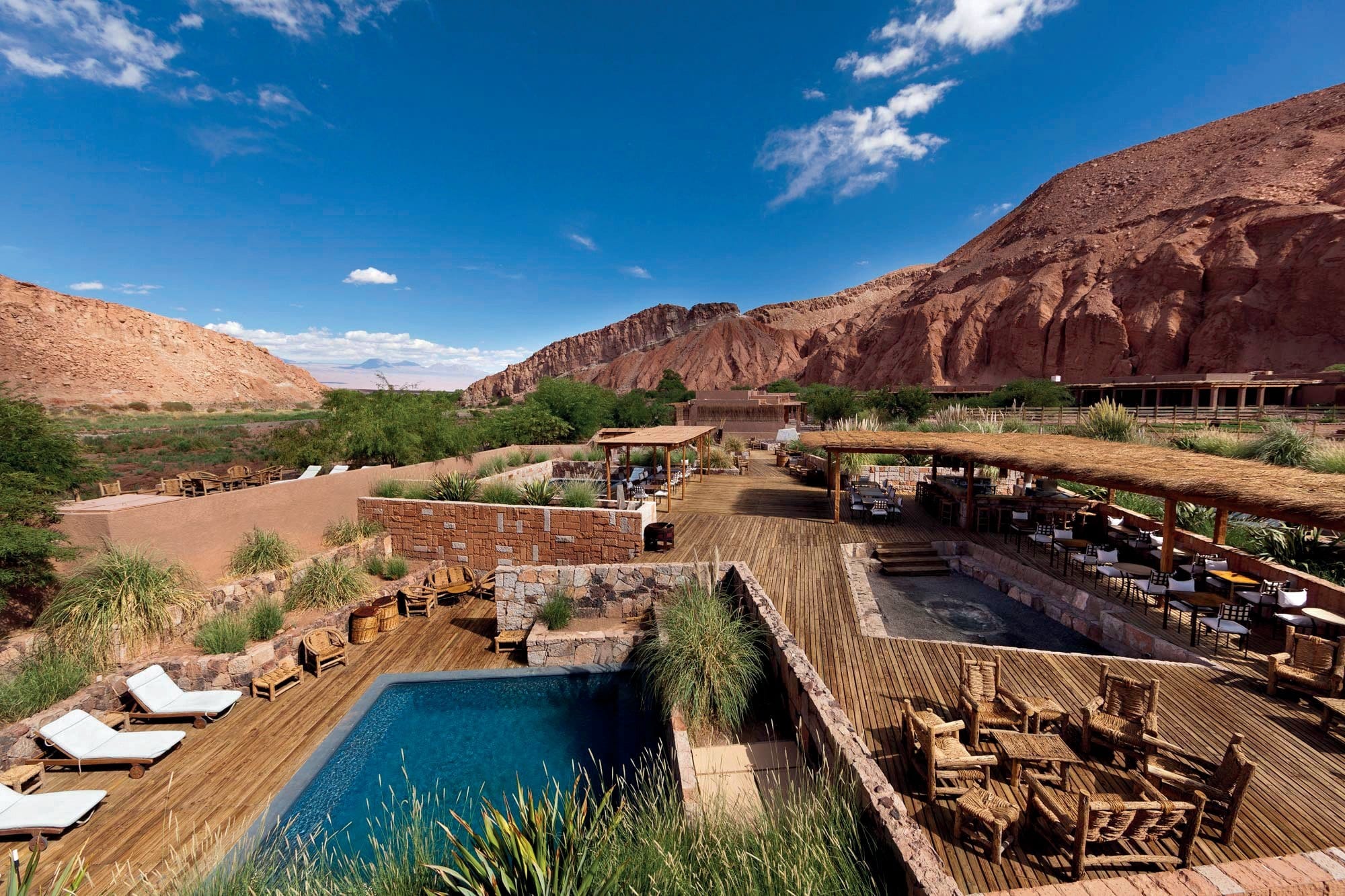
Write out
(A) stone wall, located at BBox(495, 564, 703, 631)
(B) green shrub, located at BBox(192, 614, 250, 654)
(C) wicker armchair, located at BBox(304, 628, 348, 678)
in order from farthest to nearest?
(A) stone wall, located at BBox(495, 564, 703, 631) → (C) wicker armchair, located at BBox(304, 628, 348, 678) → (B) green shrub, located at BBox(192, 614, 250, 654)

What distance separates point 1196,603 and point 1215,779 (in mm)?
4175

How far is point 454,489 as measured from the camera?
1176 cm

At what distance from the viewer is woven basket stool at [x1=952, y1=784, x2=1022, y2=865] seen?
3252 mm

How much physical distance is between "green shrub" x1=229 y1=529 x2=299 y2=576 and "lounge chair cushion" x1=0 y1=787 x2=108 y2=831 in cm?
450

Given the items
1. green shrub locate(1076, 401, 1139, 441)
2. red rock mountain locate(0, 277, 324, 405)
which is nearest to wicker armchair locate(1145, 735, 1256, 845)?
green shrub locate(1076, 401, 1139, 441)

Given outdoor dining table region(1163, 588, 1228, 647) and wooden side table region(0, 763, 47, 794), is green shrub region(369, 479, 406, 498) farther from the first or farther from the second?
outdoor dining table region(1163, 588, 1228, 647)

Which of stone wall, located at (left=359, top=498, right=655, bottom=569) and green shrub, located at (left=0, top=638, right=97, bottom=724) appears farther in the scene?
stone wall, located at (left=359, top=498, right=655, bottom=569)

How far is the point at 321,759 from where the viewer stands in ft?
19.3

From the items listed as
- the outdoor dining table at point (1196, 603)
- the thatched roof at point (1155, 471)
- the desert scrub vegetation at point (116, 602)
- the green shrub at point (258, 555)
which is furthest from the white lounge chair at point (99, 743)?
the outdoor dining table at point (1196, 603)

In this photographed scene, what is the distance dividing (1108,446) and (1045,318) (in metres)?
45.4

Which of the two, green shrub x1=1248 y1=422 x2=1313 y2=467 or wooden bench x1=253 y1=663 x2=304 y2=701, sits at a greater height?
green shrub x1=1248 y1=422 x2=1313 y2=467

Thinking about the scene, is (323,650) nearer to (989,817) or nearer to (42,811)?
(42,811)

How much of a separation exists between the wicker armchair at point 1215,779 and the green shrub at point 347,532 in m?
12.6

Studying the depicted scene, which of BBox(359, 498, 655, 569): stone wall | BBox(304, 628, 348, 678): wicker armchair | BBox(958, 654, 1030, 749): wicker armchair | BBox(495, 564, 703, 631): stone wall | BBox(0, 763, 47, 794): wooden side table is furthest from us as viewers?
BBox(359, 498, 655, 569): stone wall
